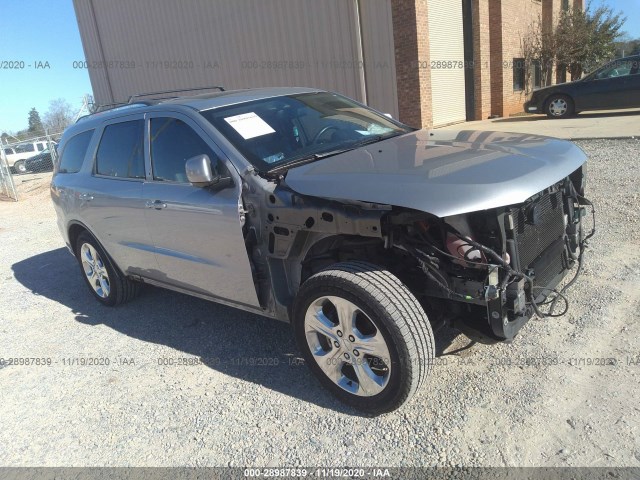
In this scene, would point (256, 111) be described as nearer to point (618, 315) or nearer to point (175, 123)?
point (175, 123)

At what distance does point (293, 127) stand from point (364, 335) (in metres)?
1.70

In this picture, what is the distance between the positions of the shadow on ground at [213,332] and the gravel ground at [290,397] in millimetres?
16

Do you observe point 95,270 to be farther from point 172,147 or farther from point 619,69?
point 619,69

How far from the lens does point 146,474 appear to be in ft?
8.89

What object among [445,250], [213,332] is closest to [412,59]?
[213,332]

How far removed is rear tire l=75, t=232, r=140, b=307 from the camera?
16.0ft

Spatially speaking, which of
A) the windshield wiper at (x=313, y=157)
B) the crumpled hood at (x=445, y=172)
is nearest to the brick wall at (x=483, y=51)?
the windshield wiper at (x=313, y=157)

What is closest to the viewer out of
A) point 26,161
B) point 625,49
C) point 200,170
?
point 200,170

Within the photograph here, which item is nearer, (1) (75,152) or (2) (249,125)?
(2) (249,125)

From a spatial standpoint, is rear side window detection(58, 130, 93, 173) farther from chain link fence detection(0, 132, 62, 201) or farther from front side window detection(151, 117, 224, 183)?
chain link fence detection(0, 132, 62, 201)

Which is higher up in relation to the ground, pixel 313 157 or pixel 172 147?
pixel 172 147

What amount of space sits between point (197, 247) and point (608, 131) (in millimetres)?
10079

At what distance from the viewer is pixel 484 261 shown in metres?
2.64

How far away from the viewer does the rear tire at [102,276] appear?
16.0ft
